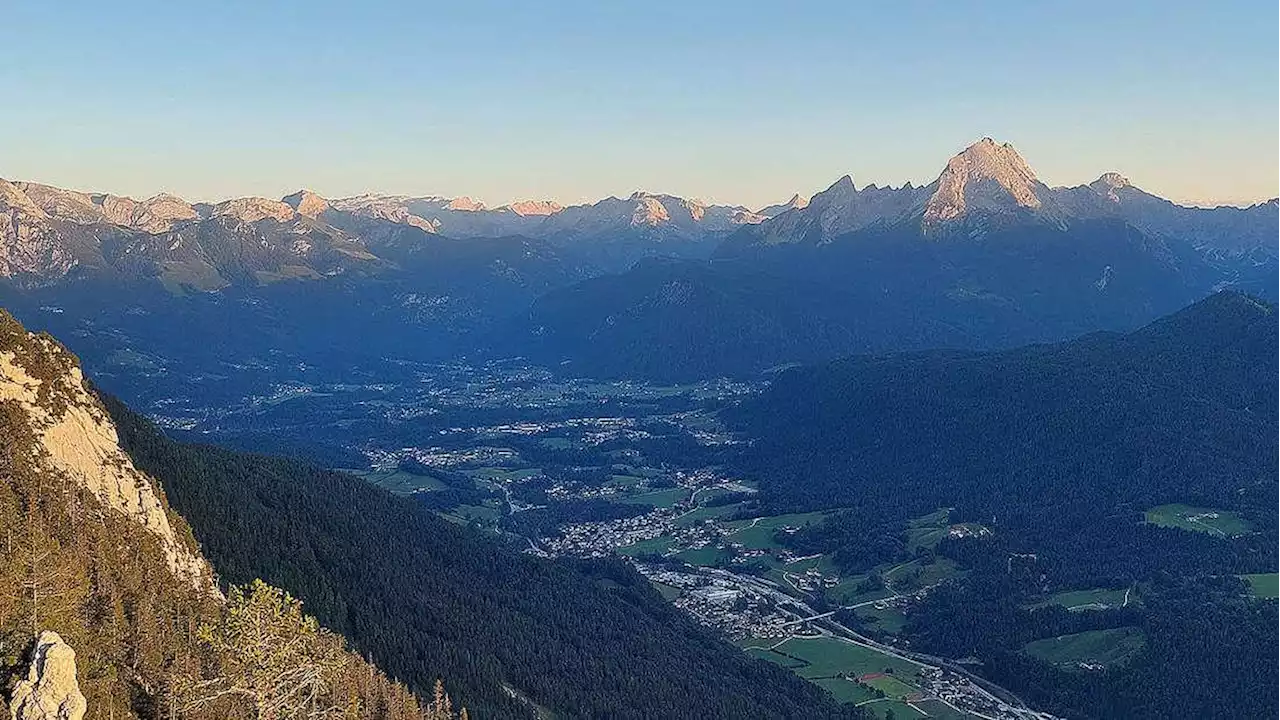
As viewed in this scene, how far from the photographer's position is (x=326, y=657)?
238 feet

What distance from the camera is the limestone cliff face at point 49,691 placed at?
197 feet

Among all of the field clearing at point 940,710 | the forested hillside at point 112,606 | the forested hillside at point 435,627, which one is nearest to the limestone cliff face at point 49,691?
the forested hillside at point 112,606

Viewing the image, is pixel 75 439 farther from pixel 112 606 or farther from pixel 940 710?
pixel 940 710

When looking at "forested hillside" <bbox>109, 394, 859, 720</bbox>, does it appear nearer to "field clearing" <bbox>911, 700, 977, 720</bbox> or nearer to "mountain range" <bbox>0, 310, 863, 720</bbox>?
"mountain range" <bbox>0, 310, 863, 720</bbox>

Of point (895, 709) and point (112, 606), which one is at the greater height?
point (112, 606)

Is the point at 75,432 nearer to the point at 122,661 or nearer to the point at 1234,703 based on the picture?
the point at 122,661

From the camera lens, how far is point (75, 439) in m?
105

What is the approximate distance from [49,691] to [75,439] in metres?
51.4

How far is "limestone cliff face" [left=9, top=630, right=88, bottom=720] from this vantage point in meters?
60.1

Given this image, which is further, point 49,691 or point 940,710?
point 940,710

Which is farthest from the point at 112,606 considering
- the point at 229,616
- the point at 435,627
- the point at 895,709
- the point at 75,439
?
the point at 895,709

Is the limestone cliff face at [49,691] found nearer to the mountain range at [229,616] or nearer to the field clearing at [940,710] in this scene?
the mountain range at [229,616]

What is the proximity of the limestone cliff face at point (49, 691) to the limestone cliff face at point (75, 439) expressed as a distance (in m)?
42.2

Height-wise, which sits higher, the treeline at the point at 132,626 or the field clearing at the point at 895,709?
the treeline at the point at 132,626
